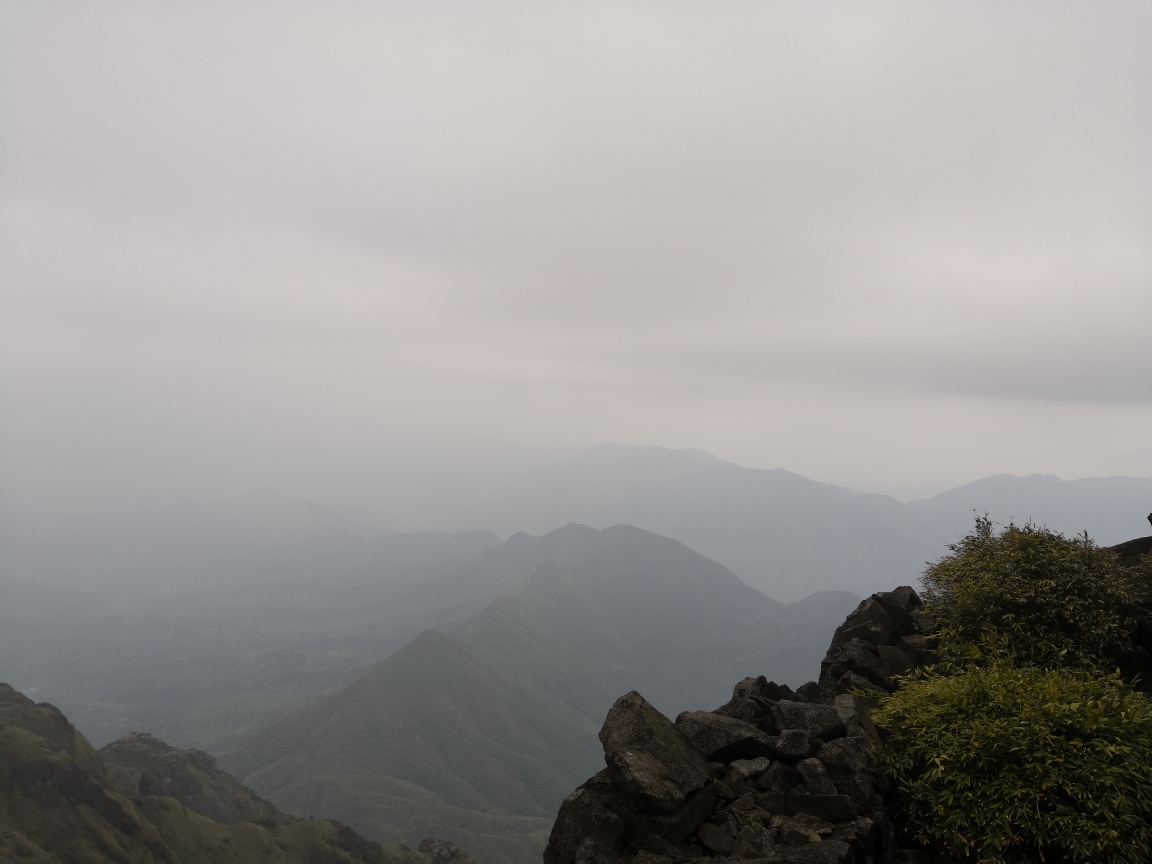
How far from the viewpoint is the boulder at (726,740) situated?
60.8ft

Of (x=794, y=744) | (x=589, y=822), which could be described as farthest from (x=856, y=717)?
(x=589, y=822)

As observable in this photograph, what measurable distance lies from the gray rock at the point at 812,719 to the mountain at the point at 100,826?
436 ft

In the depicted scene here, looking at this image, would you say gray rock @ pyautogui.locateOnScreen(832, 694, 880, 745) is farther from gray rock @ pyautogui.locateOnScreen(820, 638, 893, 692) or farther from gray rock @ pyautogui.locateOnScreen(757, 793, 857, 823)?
gray rock @ pyautogui.locateOnScreen(820, 638, 893, 692)

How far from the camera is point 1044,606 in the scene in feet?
72.3

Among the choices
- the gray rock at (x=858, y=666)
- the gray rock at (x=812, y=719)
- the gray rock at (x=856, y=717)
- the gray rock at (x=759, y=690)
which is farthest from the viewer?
the gray rock at (x=858, y=666)

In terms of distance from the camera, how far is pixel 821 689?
2492cm

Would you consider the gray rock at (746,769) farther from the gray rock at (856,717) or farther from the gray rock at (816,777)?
the gray rock at (856,717)

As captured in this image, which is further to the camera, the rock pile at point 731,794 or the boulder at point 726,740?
the boulder at point 726,740

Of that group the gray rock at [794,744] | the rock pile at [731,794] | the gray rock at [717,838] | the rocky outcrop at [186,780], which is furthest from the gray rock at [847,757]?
the rocky outcrop at [186,780]

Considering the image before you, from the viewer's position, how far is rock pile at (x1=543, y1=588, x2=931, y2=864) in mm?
15164

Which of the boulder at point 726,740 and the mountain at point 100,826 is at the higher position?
the boulder at point 726,740

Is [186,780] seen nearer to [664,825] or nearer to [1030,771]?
[664,825]

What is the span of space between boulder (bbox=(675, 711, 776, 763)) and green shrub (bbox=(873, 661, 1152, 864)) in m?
3.64

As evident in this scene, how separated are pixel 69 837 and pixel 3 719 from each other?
4142 centimetres
